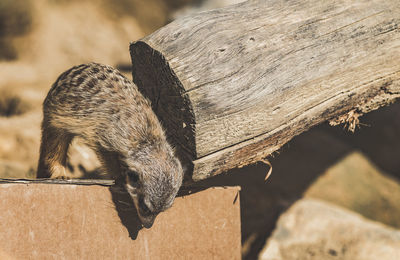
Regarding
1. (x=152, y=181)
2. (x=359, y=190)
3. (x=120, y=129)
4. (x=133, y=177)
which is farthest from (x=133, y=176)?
(x=359, y=190)

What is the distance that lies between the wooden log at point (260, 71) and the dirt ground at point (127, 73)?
182 cm

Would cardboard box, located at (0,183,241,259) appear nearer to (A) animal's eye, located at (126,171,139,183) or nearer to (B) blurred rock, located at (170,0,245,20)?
(A) animal's eye, located at (126,171,139,183)

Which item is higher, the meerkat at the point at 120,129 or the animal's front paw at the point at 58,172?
the meerkat at the point at 120,129

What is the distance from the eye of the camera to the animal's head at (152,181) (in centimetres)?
275

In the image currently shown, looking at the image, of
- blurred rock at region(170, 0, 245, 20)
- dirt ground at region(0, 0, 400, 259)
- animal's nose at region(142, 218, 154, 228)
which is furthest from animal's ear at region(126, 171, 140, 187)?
blurred rock at region(170, 0, 245, 20)

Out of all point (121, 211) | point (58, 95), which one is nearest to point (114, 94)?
point (58, 95)

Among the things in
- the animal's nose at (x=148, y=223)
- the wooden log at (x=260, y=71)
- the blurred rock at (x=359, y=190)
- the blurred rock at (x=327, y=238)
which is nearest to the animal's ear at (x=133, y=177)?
the animal's nose at (x=148, y=223)

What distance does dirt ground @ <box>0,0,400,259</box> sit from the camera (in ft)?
17.7

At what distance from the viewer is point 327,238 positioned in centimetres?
439

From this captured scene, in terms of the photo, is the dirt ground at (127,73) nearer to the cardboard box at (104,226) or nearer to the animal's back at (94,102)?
the animal's back at (94,102)

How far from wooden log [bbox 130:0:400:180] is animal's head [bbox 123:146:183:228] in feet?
0.41

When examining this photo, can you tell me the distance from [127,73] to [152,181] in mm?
4861

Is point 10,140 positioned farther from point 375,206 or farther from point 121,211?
point 375,206

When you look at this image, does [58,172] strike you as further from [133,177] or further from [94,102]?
[133,177]
